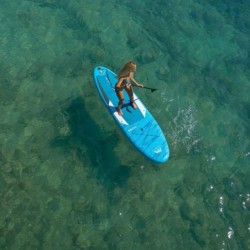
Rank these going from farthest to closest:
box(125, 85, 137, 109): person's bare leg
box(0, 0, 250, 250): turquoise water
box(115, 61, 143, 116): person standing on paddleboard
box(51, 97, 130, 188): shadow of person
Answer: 1. box(51, 97, 130, 188): shadow of person
2. box(125, 85, 137, 109): person's bare leg
3. box(0, 0, 250, 250): turquoise water
4. box(115, 61, 143, 116): person standing on paddleboard

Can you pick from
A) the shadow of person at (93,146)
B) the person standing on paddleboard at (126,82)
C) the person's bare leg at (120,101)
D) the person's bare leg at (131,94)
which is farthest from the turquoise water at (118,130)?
the person standing on paddleboard at (126,82)

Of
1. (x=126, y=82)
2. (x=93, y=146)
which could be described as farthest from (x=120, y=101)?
(x=93, y=146)

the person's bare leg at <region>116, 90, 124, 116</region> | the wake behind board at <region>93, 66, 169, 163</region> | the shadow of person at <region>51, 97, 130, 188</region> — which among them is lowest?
the shadow of person at <region>51, 97, 130, 188</region>

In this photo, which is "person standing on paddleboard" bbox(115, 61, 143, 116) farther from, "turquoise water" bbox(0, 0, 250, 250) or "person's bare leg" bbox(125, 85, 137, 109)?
"turquoise water" bbox(0, 0, 250, 250)

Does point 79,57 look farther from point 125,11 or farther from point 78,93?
Result: point 125,11

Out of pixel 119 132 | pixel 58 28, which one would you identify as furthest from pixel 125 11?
pixel 119 132

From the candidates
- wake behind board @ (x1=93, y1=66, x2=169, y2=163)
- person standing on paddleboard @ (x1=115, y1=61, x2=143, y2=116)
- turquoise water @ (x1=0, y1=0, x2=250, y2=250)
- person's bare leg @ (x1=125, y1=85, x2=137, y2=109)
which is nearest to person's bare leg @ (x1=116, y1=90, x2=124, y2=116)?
person standing on paddleboard @ (x1=115, y1=61, x2=143, y2=116)

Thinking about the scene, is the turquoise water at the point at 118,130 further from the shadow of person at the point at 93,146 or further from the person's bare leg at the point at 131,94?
the person's bare leg at the point at 131,94

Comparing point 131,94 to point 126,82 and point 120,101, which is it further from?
point 126,82
